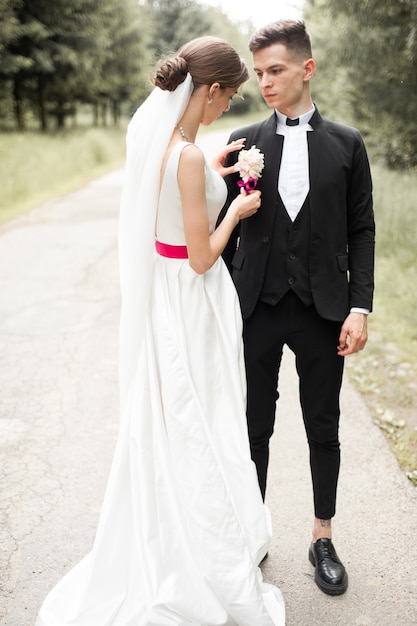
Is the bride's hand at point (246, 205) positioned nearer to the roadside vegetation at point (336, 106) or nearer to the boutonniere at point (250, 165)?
the boutonniere at point (250, 165)

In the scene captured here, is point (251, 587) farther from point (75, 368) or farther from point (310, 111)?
point (75, 368)

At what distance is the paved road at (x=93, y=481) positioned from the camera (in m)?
2.88

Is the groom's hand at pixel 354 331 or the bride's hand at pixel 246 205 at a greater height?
the bride's hand at pixel 246 205

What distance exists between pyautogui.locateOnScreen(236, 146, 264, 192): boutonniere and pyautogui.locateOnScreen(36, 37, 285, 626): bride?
0.24ft

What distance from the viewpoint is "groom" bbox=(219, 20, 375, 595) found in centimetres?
266

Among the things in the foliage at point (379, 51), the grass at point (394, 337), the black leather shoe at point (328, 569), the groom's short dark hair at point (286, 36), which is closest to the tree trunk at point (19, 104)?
the foliage at point (379, 51)

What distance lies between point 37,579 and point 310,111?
2419 millimetres

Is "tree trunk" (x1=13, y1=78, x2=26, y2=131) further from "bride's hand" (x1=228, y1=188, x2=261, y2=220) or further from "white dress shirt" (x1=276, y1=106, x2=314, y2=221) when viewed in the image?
"bride's hand" (x1=228, y1=188, x2=261, y2=220)

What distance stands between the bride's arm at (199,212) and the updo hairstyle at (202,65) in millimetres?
277

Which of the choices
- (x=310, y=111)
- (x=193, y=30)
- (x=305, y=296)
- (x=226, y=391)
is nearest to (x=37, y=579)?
(x=226, y=391)

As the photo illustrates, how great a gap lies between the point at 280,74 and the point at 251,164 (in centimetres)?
41

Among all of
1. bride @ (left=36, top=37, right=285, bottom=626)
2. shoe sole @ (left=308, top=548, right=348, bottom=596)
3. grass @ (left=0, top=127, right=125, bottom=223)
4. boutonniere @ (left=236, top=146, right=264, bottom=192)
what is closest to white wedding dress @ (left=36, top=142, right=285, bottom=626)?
bride @ (left=36, top=37, right=285, bottom=626)

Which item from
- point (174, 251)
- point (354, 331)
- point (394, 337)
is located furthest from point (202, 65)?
point (394, 337)

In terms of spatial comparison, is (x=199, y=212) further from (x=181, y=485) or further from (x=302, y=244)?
(x=181, y=485)
